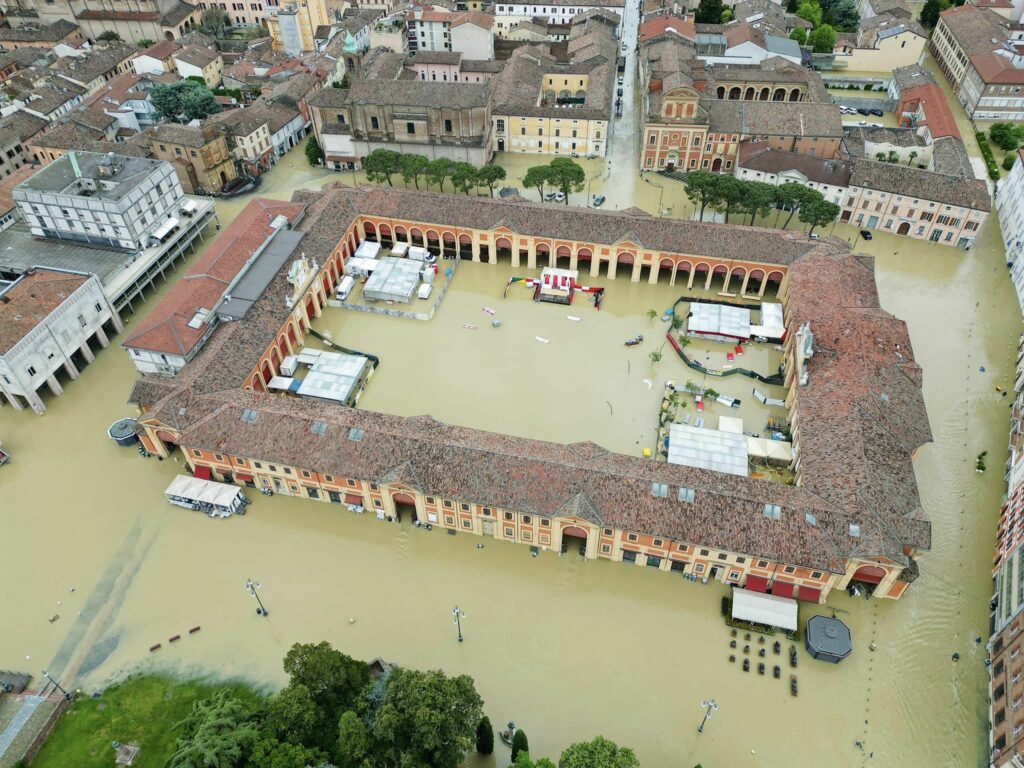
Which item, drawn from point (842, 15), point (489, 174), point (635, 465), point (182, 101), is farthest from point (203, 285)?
point (842, 15)

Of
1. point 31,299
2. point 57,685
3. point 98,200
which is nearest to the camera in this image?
point 57,685

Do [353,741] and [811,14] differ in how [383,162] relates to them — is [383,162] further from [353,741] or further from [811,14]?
[811,14]

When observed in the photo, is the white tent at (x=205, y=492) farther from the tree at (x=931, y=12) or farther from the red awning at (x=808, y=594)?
the tree at (x=931, y=12)

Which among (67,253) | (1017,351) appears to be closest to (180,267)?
(67,253)

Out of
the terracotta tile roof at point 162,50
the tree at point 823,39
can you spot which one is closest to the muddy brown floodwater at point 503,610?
the terracotta tile roof at point 162,50

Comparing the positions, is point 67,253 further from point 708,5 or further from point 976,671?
point 708,5
